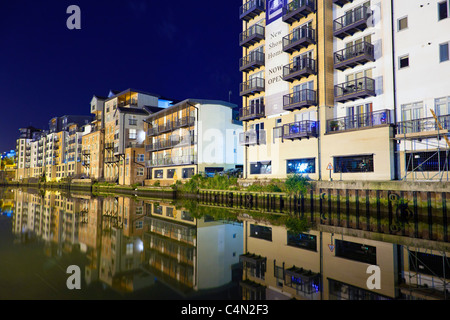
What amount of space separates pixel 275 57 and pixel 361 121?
12.9 metres

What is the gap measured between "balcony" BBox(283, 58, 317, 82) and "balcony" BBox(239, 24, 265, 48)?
6.70m

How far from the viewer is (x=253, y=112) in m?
37.2

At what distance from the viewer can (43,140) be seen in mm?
111250

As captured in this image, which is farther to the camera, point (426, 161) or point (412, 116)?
point (412, 116)

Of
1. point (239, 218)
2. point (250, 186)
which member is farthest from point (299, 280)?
point (250, 186)

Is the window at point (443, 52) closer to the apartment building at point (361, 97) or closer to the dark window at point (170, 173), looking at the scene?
the apartment building at point (361, 97)

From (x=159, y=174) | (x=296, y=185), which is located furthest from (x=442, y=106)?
(x=159, y=174)

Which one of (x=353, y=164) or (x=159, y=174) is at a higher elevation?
(x=353, y=164)

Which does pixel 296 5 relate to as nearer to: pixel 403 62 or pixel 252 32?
pixel 252 32

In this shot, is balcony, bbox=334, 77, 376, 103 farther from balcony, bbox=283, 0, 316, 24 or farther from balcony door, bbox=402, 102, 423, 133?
balcony, bbox=283, 0, 316, 24

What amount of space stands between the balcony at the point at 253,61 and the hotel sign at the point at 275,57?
0.80 m

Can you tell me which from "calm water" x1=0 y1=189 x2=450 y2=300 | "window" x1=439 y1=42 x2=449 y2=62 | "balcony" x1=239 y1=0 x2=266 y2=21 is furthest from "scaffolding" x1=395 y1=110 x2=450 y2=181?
"balcony" x1=239 y1=0 x2=266 y2=21
